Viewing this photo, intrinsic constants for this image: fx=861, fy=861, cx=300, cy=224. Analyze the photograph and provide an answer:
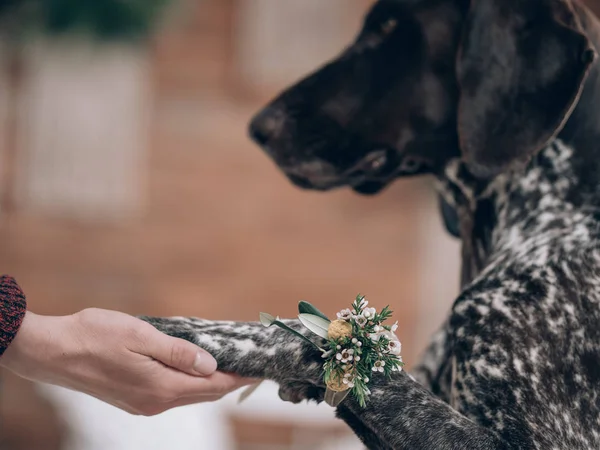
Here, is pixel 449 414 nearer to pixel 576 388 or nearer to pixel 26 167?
pixel 576 388

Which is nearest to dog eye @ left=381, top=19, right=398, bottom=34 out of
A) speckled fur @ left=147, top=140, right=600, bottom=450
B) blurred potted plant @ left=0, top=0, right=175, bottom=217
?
speckled fur @ left=147, top=140, right=600, bottom=450

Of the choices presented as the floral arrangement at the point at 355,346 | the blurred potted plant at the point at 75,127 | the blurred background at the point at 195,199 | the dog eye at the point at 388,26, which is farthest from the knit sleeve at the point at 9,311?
the blurred potted plant at the point at 75,127

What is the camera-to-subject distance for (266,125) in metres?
1.88

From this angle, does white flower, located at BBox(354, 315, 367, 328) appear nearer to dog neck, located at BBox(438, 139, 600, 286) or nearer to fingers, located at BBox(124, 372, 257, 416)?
fingers, located at BBox(124, 372, 257, 416)

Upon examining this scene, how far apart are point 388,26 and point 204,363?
3.09 ft

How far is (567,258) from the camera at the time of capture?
1.47 metres

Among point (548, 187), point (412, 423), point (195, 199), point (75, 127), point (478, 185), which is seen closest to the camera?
point (412, 423)

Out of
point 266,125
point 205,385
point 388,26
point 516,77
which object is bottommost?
point 205,385

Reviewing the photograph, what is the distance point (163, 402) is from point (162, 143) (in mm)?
4396

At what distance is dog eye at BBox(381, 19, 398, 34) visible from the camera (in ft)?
6.20

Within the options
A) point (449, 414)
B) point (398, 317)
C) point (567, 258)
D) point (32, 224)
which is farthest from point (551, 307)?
point (32, 224)

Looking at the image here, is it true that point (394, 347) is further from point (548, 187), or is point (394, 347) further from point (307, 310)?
point (548, 187)

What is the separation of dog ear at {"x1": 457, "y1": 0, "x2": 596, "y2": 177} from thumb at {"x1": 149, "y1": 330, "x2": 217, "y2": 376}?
2.15 ft

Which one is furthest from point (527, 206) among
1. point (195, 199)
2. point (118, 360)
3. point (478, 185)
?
point (195, 199)
